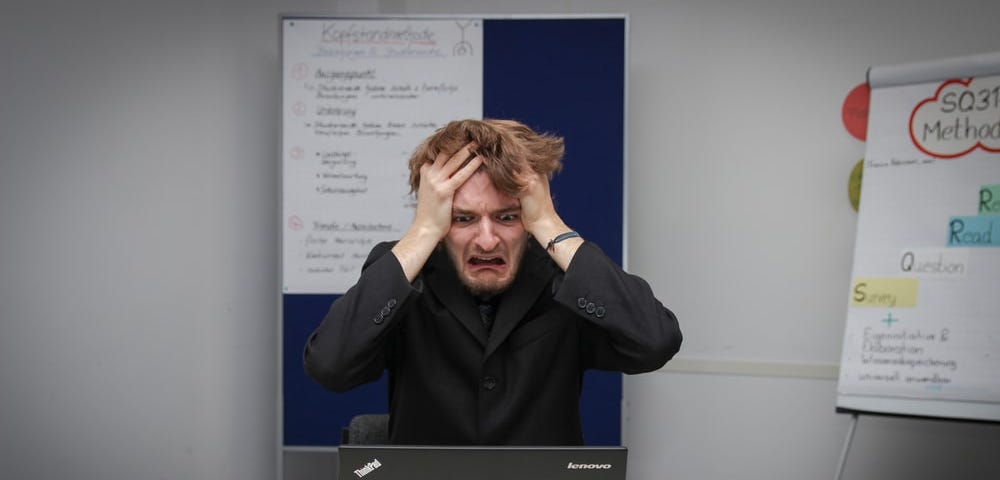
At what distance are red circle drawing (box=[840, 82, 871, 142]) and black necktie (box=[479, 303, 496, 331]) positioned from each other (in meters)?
1.99

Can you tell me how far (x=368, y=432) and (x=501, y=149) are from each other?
68 cm

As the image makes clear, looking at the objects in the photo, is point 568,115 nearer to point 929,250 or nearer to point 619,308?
point 929,250

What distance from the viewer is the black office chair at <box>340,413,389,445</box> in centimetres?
171

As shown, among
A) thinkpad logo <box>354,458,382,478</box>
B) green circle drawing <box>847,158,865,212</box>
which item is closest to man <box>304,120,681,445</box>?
thinkpad logo <box>354,458,382,478</box>

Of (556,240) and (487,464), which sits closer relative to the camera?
(487,464)

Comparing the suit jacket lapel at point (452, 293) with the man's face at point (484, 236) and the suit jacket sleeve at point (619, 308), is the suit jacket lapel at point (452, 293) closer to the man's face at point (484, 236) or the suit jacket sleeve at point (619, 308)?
the man's face at point (484, 236)

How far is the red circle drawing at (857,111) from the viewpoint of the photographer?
304cm

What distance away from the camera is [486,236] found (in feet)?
5.21

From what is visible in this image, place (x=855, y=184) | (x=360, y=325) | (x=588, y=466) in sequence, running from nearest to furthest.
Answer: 1. (x=588, y=466)
2. (x=360, y=325)
3. (x=855, y=184)

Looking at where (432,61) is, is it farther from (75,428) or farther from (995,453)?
(995,453)

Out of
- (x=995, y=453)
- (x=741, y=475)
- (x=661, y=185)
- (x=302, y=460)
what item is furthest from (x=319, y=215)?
(x=995, y=453)

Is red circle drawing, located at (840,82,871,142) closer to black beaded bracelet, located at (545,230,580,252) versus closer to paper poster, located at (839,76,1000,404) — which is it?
paper poster, located at (839,76,1000,404)

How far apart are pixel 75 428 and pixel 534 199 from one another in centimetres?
251

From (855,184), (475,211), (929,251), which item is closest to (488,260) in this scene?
(475,211)
